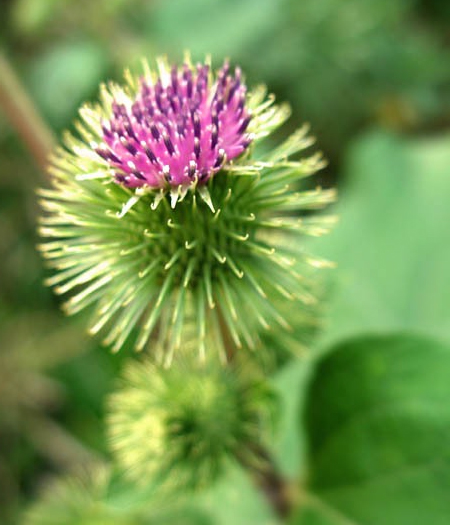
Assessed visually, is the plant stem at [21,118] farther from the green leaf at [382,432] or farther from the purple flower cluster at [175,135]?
the green leaf at [382,432]

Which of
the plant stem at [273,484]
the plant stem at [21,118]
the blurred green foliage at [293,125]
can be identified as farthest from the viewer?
the blurred green foliage at [293,125]

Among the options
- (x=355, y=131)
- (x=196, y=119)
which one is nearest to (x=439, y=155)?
(x=355, y=131)

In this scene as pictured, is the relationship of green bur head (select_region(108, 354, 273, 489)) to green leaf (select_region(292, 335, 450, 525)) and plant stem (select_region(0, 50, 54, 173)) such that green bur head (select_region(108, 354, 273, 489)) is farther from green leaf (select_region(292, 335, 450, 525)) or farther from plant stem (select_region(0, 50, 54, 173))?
plant stem (select_region(0, 50, 54, 173))

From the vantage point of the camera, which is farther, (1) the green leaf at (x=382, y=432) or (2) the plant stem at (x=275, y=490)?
(2) the plant stem at (x=275, y=490)

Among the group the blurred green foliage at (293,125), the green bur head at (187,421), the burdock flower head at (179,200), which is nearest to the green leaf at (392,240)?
the blurred green foliage at (293,125)

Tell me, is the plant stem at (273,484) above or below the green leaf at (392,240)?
below

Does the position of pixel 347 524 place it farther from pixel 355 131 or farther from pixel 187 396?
pixel 355 131

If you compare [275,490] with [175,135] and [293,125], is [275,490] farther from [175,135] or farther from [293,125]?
[293,125]
